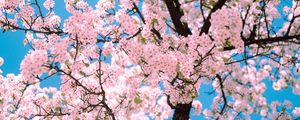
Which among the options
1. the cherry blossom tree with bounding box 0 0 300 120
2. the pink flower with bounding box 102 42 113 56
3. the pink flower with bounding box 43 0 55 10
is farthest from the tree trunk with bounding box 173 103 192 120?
the pink flower with bounding box 43 0 55 10

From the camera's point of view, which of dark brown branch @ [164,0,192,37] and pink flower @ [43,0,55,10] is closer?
pink flower @ [43,0,55,10]

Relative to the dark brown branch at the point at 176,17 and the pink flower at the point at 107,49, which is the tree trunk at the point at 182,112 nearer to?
the dark brown branch at the point at 176,17

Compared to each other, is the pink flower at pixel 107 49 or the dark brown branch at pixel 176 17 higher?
the dark brown branch at pixel 176 17

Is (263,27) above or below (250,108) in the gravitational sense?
above

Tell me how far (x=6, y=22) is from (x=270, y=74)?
10371mm

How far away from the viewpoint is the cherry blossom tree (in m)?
7.07

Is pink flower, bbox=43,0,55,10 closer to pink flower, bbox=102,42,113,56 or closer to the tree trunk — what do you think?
pink flower, bbox=102,42,113,56

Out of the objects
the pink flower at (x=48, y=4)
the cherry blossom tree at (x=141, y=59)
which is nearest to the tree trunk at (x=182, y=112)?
the cherry blossom tree at (x=141, y=59)

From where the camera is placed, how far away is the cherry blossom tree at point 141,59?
7.07 meters

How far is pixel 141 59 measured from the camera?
24.2 feet

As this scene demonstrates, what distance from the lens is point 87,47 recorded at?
27.2 feet

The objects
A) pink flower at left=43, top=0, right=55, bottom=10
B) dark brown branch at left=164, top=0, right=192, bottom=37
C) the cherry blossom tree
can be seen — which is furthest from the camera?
dark brown branch at left=164, top=0, right=192, bottom=37

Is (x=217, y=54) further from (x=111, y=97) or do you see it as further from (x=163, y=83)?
(x=111, y=97)

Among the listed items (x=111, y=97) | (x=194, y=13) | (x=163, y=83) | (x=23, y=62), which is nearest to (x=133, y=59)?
(x=163, y=83)
